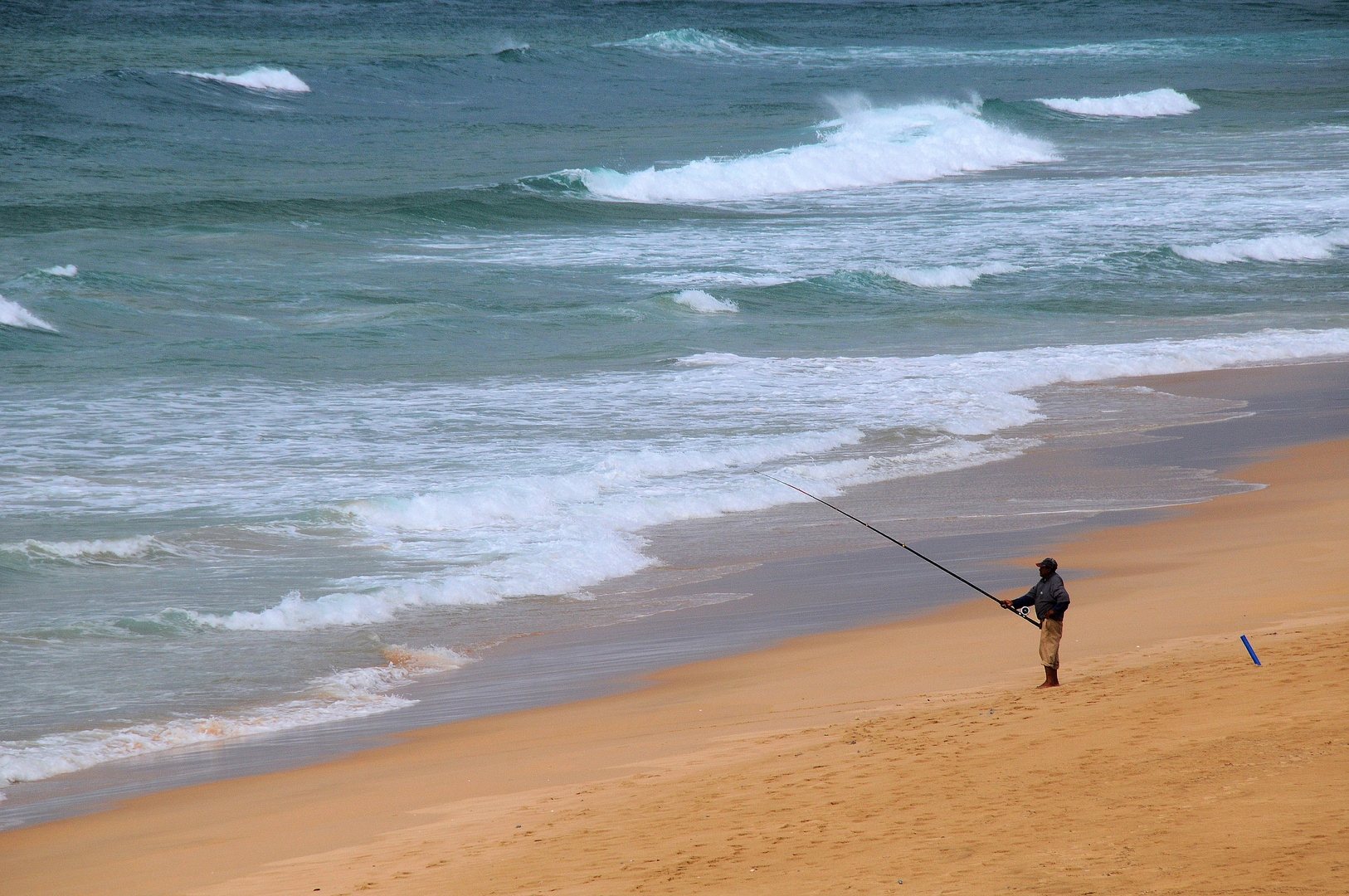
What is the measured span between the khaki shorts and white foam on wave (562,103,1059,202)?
22889 millimetres

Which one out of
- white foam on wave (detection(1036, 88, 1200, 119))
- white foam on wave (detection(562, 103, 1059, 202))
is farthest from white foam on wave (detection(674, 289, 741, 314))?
white foam on wave (detection(1036, 88, 1200, 119))

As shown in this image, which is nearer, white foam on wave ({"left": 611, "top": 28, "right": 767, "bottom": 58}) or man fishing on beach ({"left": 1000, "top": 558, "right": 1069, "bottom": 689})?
man fishing on beach ({"left": 1000, "top": 558, "right": 1069, "bottom": 689})

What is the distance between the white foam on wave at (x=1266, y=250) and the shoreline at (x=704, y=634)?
1157 centimetres

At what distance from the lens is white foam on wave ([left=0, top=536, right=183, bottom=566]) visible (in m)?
8.67

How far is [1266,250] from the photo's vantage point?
2264 cm

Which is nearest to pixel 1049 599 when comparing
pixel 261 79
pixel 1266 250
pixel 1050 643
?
pixel 1050 643

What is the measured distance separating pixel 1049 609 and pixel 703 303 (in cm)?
1285

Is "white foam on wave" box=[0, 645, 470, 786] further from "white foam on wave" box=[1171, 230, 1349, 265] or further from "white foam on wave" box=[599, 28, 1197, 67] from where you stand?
"white foam on wave" box=[599, 28, 1197, 67]

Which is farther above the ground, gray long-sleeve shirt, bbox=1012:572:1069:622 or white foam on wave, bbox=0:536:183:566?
gray long-sleeve shirt, bbox=1012:572:1069:622

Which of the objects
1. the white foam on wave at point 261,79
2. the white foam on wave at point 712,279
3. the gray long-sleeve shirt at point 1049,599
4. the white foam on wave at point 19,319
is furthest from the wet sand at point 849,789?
the white foam on wave at point 261,79

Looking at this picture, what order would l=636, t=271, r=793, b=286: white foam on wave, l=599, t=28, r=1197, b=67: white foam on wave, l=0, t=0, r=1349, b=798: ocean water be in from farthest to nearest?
l=599, t=28, r=1197, b=67: white foam on wave → l=636, t=271, r=793, b=286: white foam on wave → l=0, t=0, r=1349, b=798: ocean water

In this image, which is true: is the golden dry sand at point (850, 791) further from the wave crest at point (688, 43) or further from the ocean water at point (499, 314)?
the wave crest at point (688, 43)

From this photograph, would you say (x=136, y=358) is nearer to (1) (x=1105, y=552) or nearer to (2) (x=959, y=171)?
(1) (x=1105, y=552)

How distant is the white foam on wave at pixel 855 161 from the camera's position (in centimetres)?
2908
